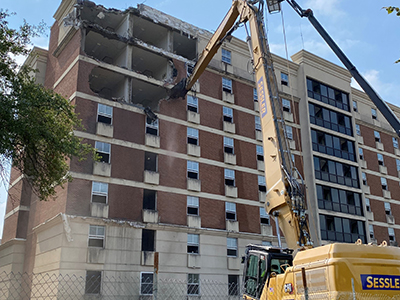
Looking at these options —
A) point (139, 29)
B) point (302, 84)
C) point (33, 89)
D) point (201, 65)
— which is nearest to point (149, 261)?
point (201, 65)

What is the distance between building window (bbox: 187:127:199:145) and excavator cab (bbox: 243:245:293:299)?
19.8 m

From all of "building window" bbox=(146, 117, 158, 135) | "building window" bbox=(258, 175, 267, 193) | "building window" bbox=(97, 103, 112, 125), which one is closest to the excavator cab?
"building window" bbox=(97, 103, 112, 125)

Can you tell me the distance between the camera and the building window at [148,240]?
28.1 meters

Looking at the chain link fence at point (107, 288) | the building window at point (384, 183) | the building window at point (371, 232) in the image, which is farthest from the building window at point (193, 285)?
the building window at point (384, 183)

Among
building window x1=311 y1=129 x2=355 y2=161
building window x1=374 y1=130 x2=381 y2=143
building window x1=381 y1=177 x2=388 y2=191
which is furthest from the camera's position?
building window x1=374 y1=130 x2=381 y2=143

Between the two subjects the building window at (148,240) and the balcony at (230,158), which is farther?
the balcony at (230,158)

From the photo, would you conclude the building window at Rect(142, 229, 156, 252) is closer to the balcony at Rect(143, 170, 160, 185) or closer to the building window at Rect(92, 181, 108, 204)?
the balcony at Rect(143, 170, 160, 185)

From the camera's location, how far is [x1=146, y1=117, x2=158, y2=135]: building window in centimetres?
3012

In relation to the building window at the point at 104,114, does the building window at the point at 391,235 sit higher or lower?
lower

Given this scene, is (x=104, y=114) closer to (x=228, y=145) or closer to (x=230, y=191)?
(x=228, y=145)

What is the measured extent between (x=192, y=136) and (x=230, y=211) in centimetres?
627

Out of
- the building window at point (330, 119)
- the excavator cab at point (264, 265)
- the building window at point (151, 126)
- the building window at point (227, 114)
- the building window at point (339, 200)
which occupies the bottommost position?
the excavator cab at point (264, 265)

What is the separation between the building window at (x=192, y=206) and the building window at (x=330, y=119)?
15070mm

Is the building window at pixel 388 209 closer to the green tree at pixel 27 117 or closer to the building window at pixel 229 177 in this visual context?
the building window at pixel 229 177
